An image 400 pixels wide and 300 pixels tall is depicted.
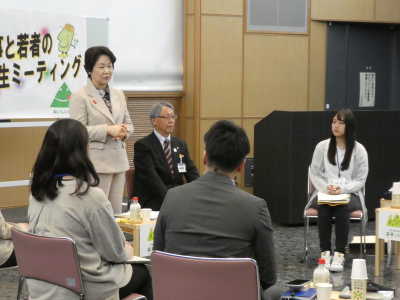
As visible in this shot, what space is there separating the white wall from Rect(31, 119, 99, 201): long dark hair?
555cm

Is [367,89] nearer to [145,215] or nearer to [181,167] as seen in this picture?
[181,167]

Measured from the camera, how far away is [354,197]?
6211mm

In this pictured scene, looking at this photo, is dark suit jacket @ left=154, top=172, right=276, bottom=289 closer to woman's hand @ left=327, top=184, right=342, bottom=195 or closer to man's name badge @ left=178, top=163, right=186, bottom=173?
man's name badge @ left=178, top=163, right=186, bottom=173

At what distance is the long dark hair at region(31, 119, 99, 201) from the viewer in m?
3.25

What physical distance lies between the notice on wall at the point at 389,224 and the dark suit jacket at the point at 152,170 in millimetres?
1574

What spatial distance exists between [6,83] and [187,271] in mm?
4812

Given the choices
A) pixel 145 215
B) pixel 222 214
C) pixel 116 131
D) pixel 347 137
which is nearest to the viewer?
pixel 222 214

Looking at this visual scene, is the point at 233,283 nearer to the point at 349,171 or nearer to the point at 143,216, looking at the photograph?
the point at 143,216

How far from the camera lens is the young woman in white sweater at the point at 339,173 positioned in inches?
241

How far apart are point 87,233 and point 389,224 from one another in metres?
3.04

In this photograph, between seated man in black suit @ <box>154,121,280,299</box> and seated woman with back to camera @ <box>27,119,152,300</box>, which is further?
seated woman with back to camera @ <box>27,119,152,300</box>

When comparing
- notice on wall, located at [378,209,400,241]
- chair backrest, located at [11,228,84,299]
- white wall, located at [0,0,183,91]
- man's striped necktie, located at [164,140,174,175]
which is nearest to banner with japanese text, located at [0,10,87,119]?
white wall, located at [0,0,183,91]

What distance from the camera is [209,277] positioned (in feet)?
9.14

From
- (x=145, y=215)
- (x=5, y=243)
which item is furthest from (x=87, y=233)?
(x=145, y=215)
